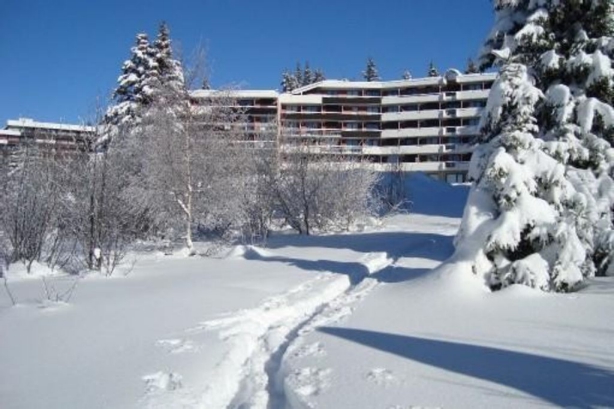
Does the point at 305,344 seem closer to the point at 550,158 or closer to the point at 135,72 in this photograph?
the point at 550,158

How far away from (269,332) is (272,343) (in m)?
0.55

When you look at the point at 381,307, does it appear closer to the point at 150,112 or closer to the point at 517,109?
the point at 517,109

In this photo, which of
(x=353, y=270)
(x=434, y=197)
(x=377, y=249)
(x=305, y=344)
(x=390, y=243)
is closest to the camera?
(x=305, y=344)

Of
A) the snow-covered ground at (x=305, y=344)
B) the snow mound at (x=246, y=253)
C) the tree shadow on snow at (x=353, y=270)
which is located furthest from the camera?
the snow mound at (x=246, y=253)

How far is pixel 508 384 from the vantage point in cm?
499

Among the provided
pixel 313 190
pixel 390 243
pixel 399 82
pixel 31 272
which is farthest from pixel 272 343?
pixel 399 82

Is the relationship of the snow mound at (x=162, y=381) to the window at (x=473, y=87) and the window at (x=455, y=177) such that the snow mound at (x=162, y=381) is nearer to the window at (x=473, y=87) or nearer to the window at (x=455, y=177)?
the window at (x=455, y=177)

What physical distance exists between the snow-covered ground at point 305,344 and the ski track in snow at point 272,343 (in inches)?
1.1

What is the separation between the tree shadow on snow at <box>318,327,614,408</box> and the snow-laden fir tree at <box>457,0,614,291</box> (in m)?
3.57

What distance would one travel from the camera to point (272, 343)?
7.05m

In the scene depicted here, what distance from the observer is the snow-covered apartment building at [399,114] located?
221 feet

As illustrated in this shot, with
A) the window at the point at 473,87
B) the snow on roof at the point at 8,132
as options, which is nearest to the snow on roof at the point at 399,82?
the window at the point at 473,87

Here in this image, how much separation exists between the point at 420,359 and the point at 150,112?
618 inches

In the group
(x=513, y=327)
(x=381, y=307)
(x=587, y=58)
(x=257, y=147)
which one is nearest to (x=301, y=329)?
(x=381, y=307)
